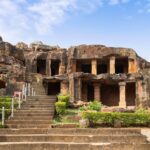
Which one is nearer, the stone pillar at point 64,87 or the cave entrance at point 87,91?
the stone pillar at point 64,87

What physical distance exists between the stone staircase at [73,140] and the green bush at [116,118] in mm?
2979

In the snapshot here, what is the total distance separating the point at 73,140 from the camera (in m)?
13.1

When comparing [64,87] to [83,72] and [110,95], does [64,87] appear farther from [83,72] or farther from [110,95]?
[110,95]

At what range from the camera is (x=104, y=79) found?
3534cm

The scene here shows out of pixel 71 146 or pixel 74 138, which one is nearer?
pixel 71 146

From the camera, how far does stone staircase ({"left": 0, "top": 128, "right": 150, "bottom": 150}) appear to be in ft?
38.1

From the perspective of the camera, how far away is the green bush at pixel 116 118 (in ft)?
58.9

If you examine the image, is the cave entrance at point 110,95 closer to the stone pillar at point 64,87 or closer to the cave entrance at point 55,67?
the stone pillar at point 64,87

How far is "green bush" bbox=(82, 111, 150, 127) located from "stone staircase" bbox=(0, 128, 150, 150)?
117 inches

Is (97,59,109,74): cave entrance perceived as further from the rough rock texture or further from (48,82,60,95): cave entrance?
(48,82,60,95): cave entrance

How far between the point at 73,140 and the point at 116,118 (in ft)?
17.8

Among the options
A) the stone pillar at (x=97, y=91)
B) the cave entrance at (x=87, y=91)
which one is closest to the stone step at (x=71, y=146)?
the stone pillar at (x=97, y=91)

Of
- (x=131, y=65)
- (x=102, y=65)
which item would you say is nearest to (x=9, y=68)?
(x=131, y=65)

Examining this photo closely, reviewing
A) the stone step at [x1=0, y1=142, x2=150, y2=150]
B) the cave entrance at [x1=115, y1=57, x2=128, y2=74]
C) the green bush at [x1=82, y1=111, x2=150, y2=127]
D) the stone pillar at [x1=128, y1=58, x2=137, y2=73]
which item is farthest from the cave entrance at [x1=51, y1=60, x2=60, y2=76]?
the stone step at [x1=0, y1=142, x2=150, y2=150]
